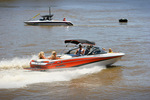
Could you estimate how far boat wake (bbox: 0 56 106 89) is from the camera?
13.5 meters

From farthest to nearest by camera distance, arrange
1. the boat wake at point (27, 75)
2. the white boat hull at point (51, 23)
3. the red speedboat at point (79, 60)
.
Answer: the white boat hull at point (51, 23) → the red speedboat at point (79, 60) → the boat wake at point (27, 75)

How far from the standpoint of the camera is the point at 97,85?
13.6m

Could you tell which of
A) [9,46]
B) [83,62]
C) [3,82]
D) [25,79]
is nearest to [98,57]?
Result: [83,62]

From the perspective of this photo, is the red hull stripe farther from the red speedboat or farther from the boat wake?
the boat wake

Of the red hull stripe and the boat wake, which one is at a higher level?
the red hull stripe

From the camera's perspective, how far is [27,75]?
14461 mm

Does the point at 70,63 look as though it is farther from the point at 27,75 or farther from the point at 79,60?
the point at 27,75

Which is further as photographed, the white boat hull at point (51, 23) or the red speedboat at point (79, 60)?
the white boat hull at point (51, 23)

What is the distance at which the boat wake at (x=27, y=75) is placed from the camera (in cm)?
1346

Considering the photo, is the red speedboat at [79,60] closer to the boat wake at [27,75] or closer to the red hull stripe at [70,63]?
the red hull stripe at [70,63]

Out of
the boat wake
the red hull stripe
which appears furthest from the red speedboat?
the boat wake

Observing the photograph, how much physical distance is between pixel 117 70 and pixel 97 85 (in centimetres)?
344

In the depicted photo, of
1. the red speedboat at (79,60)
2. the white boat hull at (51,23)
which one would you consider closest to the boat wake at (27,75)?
the red speedboat at (79,60)

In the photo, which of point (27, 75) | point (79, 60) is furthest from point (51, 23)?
point (27, 75)
